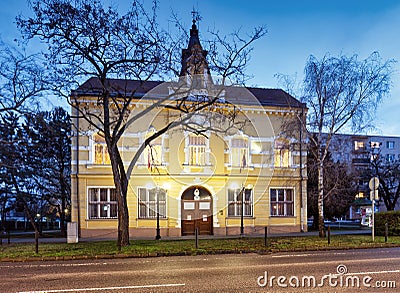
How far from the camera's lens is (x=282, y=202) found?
28438mm

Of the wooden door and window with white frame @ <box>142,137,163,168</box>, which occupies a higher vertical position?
window with white frame @ <box>142,137,163,168</box>

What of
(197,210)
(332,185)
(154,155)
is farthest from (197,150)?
(332,185)

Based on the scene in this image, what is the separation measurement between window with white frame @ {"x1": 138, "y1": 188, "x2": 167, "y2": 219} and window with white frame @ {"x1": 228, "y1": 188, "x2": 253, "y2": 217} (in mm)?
4461

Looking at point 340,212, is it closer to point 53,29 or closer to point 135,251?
point 135,251

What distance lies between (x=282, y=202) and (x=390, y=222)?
7244 millimetres

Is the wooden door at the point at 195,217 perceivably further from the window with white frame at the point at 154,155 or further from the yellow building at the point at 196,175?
the window with white frame at the point at 154,155

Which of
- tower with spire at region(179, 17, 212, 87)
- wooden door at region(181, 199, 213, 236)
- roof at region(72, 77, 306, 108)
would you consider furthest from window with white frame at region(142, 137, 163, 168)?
tower with spire at region(179, 17, 212, 87)

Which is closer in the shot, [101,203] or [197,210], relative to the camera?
[101,203]

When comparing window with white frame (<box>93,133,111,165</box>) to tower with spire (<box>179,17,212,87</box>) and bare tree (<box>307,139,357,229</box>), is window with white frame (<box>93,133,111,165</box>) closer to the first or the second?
tower with spire (<box>179,17,212,87</box>)

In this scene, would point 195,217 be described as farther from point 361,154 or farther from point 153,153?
point 361,154

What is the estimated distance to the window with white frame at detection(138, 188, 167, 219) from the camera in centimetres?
2616

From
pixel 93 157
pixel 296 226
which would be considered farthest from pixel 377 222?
pixel 93 157

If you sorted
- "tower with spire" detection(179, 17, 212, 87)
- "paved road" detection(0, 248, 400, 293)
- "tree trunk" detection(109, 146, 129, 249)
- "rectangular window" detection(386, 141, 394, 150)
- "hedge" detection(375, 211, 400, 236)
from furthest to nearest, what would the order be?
"rectangular window" detection(386, 141, 394, 150), "hedge" detection(375, 211, 400, 236), "tower with spire" detection(179, 17, 212, 87), "tree trunk" detection(109, 146, 129, 249), "paved road" detection(0, 248, 400, 293)

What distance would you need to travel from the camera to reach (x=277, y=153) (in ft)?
89.6
